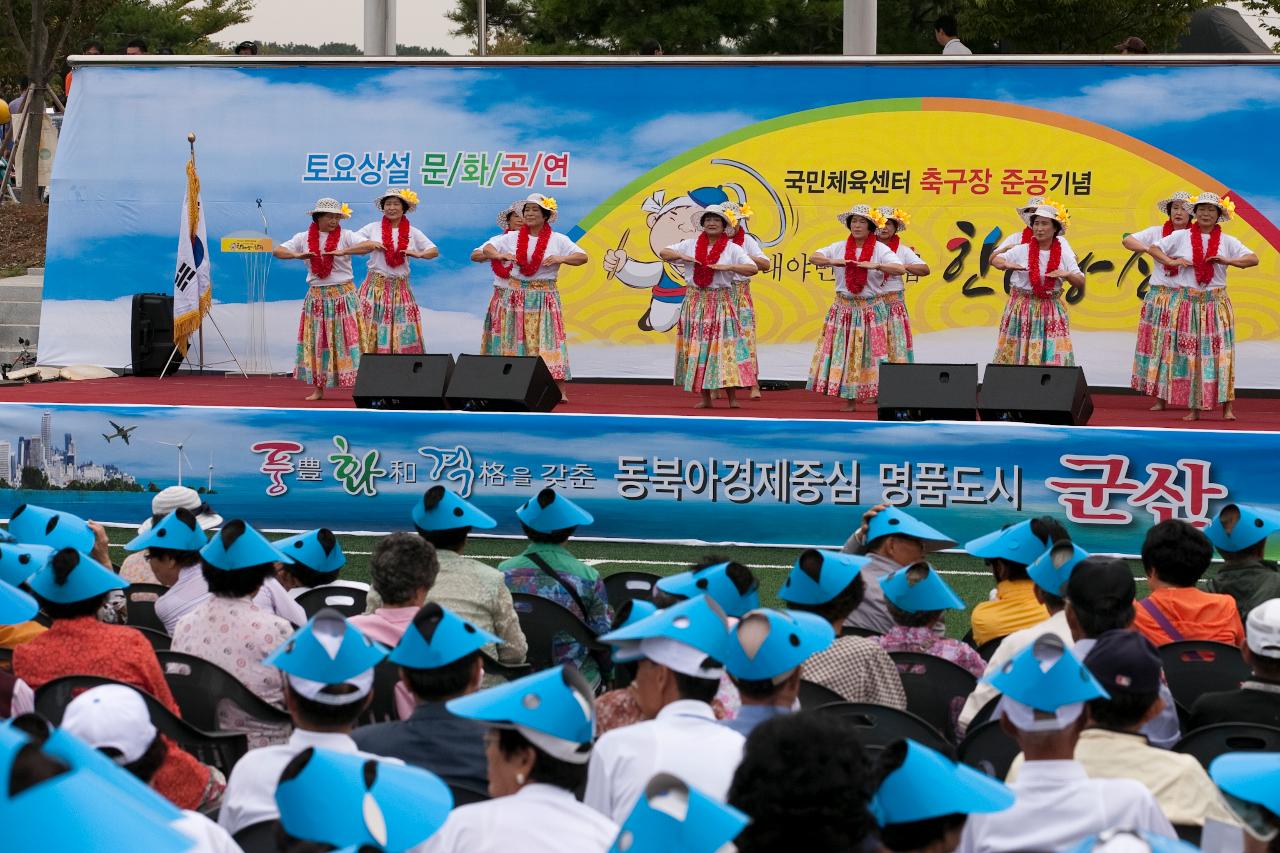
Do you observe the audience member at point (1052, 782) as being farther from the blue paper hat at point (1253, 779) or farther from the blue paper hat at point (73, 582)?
the blue paper hat at point (73, 582)

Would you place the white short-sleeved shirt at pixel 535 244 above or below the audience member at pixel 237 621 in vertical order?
above

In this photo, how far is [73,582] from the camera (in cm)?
395

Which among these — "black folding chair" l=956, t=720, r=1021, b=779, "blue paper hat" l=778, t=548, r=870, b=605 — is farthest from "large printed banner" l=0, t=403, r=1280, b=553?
"black folding chair" l=956, t=720, r=1021, b=779

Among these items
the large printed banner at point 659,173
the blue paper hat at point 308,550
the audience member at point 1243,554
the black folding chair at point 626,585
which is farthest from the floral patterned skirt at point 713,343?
the audience member at point 1243,554

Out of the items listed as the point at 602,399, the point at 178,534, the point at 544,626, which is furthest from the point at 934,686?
the point at 602,399

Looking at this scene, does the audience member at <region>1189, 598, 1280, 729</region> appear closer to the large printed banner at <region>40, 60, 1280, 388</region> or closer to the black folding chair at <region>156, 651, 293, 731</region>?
the black folding chair at <region>156, 651, 293, 731</region>

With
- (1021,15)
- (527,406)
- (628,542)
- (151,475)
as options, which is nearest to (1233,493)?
(628,542)

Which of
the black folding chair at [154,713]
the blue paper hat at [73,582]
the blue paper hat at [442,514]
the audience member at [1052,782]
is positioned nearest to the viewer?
the audience member at [1052,782]

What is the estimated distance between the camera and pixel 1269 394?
39.5ft

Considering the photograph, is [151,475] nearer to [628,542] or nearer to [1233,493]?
[628,542]

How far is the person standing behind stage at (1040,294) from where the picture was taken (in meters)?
10.5

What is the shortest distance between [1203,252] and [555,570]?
668 centimetres

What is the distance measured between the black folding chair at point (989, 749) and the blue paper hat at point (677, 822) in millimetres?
1534

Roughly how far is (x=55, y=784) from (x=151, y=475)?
8138 mm
